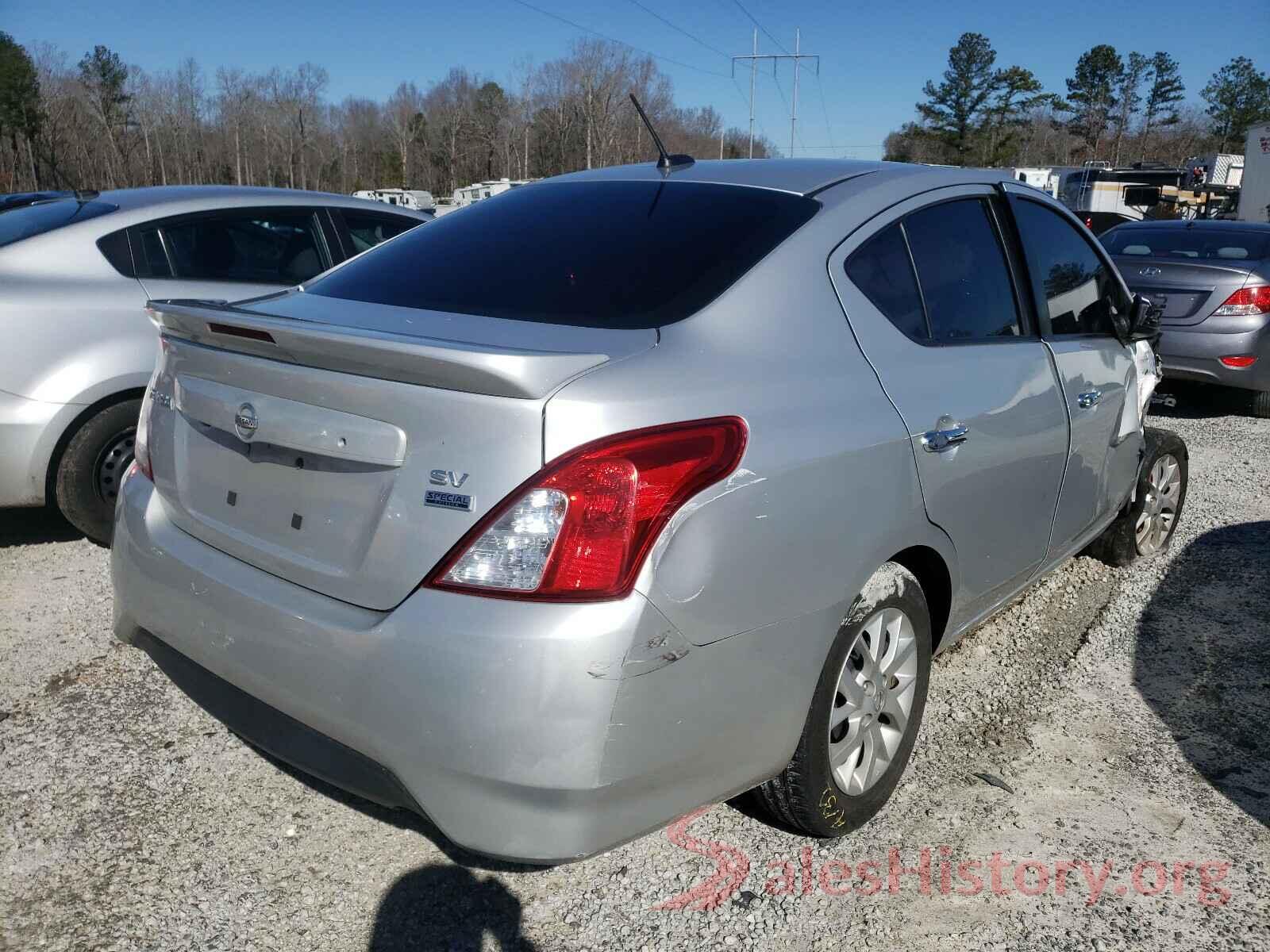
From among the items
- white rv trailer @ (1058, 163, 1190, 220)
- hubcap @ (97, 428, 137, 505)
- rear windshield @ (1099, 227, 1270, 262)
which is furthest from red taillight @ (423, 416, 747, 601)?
white rv trailer @ (1058, 163, 1190, 220)

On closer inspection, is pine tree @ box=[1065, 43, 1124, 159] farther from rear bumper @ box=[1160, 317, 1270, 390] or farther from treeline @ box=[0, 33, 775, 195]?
rear bumper @ box=[1160, 317, 1270, 390]

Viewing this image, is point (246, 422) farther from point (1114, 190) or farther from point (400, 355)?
point (1114, 190)

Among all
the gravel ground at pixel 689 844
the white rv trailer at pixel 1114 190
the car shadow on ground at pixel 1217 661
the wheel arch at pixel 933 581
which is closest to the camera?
the gravel ground at pixel 689 844

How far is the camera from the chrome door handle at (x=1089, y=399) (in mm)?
3338

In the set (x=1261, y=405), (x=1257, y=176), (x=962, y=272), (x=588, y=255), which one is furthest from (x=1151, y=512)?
(x=1257, y=176)

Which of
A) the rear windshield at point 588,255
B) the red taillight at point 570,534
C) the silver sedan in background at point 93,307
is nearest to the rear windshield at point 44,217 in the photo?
the silver sedan in background at point 93,307

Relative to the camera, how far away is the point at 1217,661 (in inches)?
147

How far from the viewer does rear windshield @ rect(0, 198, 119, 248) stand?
439 centimetres

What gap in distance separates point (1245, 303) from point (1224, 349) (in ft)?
1.24

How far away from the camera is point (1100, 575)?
459 centimetres

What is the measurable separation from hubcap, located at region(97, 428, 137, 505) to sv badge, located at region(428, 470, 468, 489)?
3055 mm

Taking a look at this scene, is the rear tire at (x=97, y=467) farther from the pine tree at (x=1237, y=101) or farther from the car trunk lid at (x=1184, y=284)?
→ the pine tree at (x=1237, y=101)

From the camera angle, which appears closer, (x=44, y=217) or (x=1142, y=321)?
(x=1142, y=321)

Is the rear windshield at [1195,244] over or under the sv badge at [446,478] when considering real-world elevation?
over
